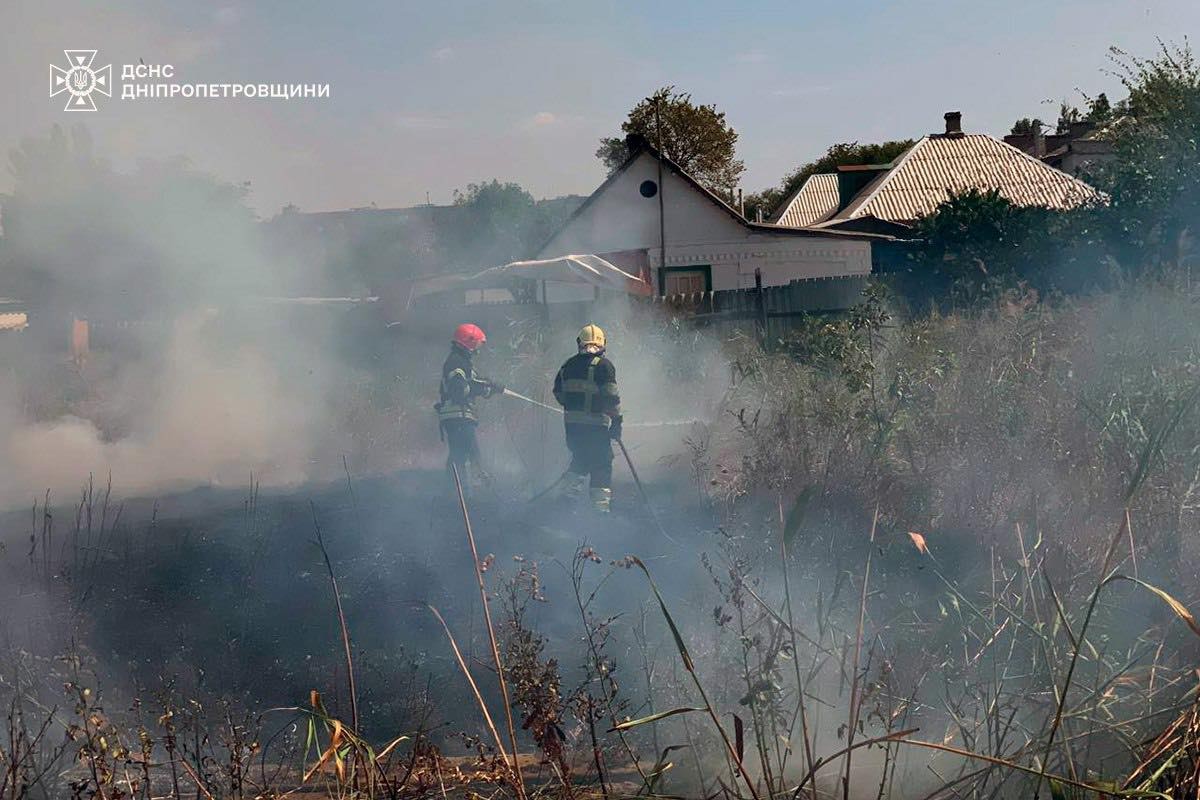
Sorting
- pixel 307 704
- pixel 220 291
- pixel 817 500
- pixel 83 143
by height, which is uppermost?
pixel 83 143

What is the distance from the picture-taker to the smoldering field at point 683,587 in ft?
11.5

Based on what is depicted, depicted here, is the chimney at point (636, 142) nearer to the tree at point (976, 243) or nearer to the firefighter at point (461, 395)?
the tree at point (976, 243)

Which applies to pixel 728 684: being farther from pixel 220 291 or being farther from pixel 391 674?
pixel 220 291

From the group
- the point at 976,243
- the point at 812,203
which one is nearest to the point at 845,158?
Result: the point at 812,203

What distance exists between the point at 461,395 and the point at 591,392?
1.46 m

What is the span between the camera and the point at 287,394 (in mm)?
16250

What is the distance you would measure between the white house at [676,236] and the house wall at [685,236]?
0.03 m

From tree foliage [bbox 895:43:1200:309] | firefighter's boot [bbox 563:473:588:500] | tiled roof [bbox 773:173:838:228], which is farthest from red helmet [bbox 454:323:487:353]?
tiled roof [bbox 773:173:838:228]

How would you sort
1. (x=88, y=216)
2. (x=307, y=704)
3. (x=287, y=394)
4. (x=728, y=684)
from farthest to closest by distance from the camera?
1. (x=287, y=394)
2. (x=88, y=216)
3. (x=307, y=704)
4. (x=728, y=684)

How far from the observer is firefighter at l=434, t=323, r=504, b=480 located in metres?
9.66

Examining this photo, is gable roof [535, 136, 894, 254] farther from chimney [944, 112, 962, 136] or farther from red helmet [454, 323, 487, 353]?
red helmet [454, 323, 487, 353]

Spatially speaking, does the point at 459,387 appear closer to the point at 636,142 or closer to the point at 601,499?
the point at 601,499

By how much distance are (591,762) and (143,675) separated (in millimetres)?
2655

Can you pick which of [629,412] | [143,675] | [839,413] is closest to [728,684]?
[143,675]
